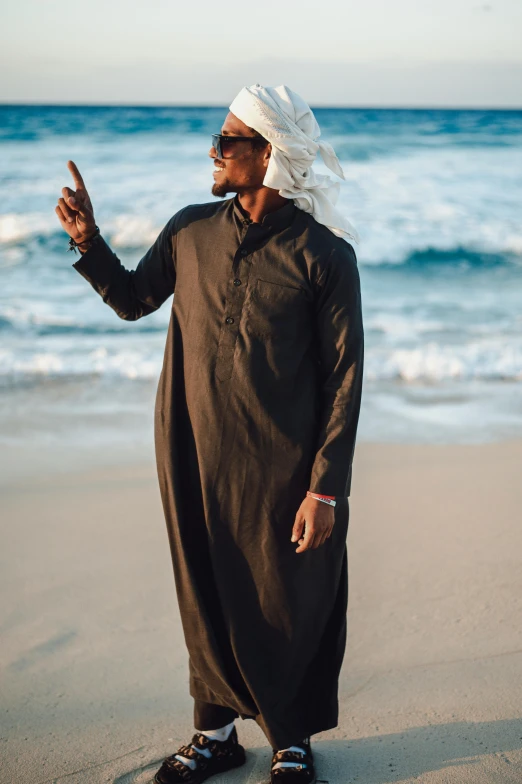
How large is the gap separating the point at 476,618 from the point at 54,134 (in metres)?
26.3

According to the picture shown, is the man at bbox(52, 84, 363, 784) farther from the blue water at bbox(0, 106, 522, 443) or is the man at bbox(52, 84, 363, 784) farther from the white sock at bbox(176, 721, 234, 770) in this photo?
the blue water at bbox(0, 106, 522, 443)

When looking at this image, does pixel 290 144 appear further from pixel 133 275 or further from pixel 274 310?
pixel 133 275

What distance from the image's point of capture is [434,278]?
477 inches

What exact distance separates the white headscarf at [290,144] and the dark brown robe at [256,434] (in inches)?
1.7

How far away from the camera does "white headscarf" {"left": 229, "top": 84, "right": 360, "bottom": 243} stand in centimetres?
220

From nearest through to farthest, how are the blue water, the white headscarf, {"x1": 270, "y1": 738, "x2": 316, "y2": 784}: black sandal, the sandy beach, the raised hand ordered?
the white headscarf
the raised hand
{"x1": 270, "y1": 738, "x2": 316, "y2": 784}: black sandal
the sandy beach
the blue water

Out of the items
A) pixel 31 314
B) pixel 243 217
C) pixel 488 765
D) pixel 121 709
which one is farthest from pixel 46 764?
pixel 31 314

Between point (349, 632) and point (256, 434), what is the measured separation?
4.32 ft

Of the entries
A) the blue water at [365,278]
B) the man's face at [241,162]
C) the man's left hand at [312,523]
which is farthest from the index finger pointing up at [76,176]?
the blue water at [365,278]

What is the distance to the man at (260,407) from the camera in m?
2.24

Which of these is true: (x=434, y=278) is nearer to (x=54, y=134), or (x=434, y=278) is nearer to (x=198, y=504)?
(x=198, y=504)

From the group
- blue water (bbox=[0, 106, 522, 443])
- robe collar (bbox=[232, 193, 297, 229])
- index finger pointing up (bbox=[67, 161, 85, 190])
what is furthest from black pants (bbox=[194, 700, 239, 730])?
blue water (bbox=[0, 106, 522, 443])

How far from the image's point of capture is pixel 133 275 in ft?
8.11

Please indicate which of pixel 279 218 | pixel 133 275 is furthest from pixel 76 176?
pixel 279 218
